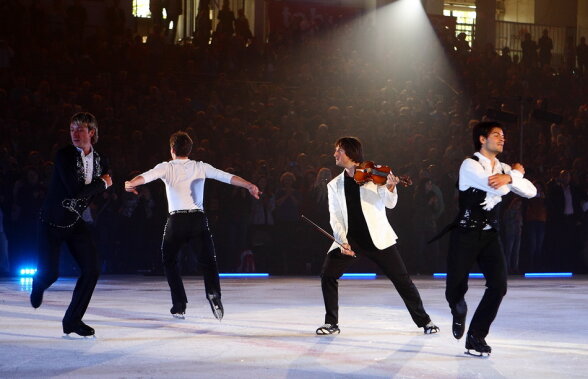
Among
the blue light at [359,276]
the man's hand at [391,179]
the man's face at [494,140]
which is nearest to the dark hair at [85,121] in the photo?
the man's hand at [391,179]

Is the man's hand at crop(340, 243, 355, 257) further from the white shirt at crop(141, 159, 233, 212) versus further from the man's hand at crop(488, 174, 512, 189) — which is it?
the man's hand at crop(488, 174, 512, 189)

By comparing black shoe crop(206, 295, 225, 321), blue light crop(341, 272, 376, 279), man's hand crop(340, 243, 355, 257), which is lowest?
blue light crop(341, 272, 376, 279)

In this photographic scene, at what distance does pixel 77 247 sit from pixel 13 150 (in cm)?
1047

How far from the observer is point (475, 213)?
7996 mm

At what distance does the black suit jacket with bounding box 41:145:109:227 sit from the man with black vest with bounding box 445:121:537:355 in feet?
10.1

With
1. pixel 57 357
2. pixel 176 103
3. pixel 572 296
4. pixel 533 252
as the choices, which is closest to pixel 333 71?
pixel 176 103

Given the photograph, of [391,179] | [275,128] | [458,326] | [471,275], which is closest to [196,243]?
[391,179]

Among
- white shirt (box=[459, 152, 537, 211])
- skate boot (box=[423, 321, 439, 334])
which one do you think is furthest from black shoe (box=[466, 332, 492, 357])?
skate boot (box=[423, 321, 439, 334])

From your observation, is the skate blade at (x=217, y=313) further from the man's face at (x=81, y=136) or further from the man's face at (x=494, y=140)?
the man's face at (x=494, y=140)

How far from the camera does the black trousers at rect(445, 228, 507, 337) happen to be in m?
7.89

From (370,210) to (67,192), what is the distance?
2.74m

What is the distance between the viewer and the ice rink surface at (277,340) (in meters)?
7.16

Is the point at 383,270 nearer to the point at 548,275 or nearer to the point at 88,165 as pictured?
the point at 88,165

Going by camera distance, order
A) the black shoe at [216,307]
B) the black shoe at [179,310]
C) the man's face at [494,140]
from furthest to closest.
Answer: the black shoe at [179,310]
the black shoe at [216,307]
the man's face at [494,140]
